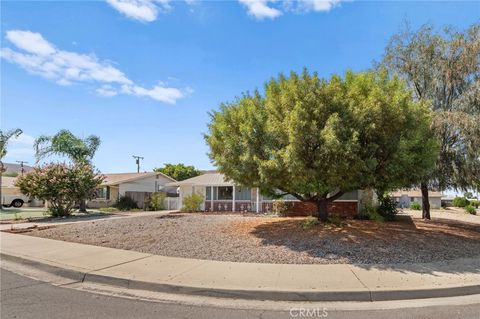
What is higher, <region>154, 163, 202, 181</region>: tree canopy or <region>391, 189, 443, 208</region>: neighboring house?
<region>154, 163, 202, 181</region>: tree canopy

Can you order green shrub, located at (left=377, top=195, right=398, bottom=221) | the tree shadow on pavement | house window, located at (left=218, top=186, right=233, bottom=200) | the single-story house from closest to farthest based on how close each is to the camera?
1. the tree shadow on pavement
2. green shrub, located at (left=377, top=195, right=398, bottom=221)
3. the single-story house
4. house window, located at (left=218, top=186, right=233, bottom=200)

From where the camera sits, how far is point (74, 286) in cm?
722

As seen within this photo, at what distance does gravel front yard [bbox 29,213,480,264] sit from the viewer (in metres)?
9.22

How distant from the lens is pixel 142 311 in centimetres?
568

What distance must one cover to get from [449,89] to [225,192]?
53.0ft

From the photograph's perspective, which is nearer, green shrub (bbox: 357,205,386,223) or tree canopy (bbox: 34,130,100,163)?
green shrub (bbox: 357,205,386,223)

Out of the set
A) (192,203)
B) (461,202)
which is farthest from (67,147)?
(461,202)

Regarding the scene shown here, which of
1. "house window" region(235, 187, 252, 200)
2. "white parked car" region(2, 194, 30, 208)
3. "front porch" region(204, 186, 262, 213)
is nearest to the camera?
"front porch" region(204, 186, 262, 213)

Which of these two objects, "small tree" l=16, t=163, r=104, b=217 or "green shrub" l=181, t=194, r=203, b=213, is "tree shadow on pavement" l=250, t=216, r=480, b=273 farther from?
"small tree" l=16, t=163, r=104, b=217

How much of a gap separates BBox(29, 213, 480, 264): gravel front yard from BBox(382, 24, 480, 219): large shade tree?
5825 mm

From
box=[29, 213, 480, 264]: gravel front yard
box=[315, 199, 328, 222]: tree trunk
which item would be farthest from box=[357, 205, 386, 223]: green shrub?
box=[315, 199, 328, 222]: tree trunk

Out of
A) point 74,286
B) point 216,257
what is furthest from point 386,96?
point 74,286

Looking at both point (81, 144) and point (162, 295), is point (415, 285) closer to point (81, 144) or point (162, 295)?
point (162, 295)

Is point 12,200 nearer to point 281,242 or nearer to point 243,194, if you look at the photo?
point 243,194
